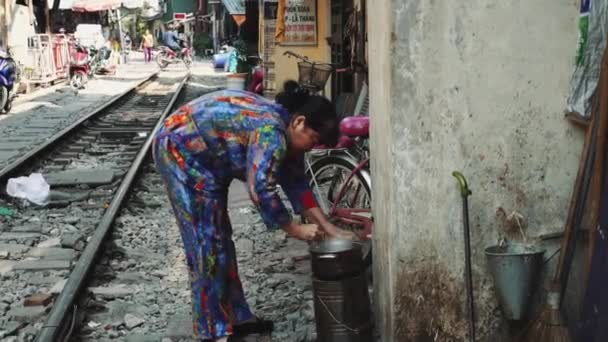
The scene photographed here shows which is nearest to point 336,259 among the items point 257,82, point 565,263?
point 565,263

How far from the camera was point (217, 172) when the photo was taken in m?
3.95

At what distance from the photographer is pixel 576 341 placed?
373 centimetres

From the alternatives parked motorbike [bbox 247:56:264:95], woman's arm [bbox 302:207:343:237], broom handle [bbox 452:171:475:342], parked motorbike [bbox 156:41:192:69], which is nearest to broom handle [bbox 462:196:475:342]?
broom handle [bbox 452:171:475:342]

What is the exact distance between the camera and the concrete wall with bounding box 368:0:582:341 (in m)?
3.69

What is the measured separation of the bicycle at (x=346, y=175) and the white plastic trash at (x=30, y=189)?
3129mm

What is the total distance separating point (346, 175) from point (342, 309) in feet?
7.89

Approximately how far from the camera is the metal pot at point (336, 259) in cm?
407

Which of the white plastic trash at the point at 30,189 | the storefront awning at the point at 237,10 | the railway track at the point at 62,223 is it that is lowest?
the railway track at the point at 62,223

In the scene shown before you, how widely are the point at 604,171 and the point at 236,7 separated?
21969 millimetres

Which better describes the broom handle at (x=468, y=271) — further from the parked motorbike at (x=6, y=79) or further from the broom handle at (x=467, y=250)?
the parked motorbike at (x=6, y=79)

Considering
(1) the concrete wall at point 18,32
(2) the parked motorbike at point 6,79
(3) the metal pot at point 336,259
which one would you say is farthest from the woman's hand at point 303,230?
(1) the concrete wall at point 18,32

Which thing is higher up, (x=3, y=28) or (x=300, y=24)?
(x=3, y=28)

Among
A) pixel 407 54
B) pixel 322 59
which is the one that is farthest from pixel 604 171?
pixel 322 59

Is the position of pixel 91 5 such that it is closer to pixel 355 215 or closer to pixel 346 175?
pixel 346 175
